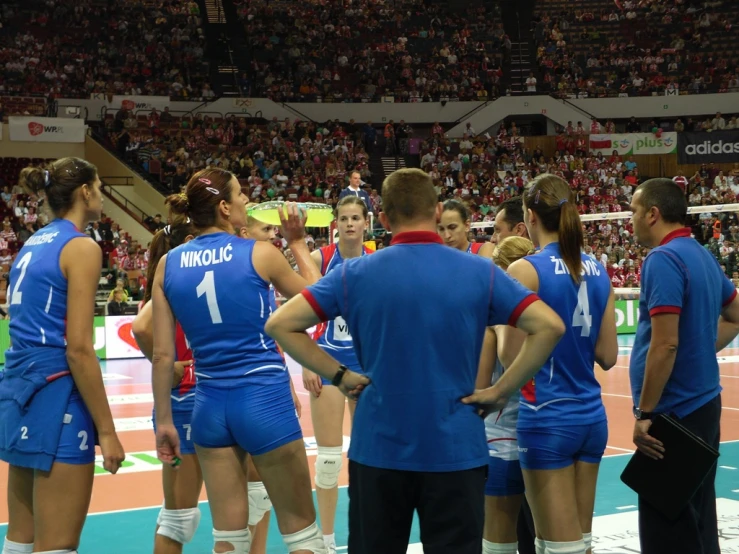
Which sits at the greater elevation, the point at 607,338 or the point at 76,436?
the point at 607,338

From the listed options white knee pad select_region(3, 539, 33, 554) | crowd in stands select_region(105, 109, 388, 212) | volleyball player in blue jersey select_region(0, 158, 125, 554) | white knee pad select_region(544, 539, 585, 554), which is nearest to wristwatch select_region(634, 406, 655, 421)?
white knee pad select_region(544, 539, 585, 554)

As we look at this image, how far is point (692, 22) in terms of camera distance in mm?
39000

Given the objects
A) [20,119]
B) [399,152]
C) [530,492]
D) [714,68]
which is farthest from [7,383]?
[714,68]

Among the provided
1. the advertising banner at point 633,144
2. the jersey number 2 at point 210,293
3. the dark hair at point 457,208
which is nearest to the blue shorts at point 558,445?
the jersey number 2 at point 210,293

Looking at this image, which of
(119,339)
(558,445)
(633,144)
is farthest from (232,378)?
(633,144)

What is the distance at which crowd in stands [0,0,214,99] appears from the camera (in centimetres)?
3145

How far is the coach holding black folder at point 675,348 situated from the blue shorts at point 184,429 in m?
2.11

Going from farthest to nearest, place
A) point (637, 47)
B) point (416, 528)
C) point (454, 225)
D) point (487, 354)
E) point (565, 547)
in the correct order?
1. point (637, 47)
2. point (416, 528)
3. point (454, 225)
4. point (487, 354)
5. point (565, 547)

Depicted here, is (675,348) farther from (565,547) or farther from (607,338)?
(565,547)

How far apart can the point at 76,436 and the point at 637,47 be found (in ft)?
127

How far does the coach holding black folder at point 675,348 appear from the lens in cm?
401

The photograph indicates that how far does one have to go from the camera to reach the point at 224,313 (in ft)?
12.3

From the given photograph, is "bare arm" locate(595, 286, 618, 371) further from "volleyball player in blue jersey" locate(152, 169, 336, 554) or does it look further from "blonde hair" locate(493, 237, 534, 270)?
"volleyball player in blue jersey" locate(152, 169, 336, 554)

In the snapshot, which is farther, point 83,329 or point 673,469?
point 673,469
